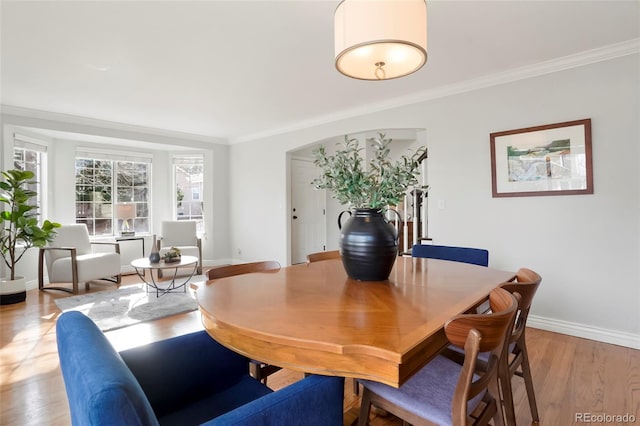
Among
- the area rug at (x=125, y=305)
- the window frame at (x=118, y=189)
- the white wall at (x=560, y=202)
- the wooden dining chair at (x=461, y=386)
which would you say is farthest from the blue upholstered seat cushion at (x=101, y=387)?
the window frame at (x=118, y=189)

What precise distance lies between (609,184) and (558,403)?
1837 millimetres

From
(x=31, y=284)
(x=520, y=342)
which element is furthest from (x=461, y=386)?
(x=31, y=284)

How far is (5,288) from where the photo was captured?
142 inches

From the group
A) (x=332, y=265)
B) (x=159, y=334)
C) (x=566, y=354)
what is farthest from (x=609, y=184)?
(x=159, y=334)

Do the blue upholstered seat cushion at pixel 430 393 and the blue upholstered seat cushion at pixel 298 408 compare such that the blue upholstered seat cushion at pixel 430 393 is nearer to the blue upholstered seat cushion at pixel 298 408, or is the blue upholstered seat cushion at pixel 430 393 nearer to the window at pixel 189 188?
the blue upholstered seat cushion at pixel 298 408

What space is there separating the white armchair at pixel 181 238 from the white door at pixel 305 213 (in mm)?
1654

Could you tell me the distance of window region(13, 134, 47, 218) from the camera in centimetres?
432

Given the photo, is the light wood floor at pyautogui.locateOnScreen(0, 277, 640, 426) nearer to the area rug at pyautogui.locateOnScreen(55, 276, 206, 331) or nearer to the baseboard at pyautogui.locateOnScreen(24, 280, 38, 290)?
the area rug at pyautogui.locateOnScreen(55, 276, 206, 331)

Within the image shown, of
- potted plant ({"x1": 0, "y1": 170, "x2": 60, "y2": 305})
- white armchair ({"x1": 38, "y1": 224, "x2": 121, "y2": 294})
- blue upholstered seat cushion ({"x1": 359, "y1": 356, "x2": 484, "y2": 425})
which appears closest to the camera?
blue upholstered seat cushion ({"x1": 359, "y1": 356, "x2": 484, "y2": 425})

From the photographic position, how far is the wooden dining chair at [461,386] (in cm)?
89

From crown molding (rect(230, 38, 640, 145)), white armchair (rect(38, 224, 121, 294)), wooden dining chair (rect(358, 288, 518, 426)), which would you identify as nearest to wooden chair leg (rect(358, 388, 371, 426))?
wooden dining chair (rect(358, 288, 518, 426))

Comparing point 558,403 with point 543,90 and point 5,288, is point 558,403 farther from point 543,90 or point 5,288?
point 5,288

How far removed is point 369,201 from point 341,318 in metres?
0.64

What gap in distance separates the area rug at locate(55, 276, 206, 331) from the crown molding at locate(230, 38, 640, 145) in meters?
2.98
